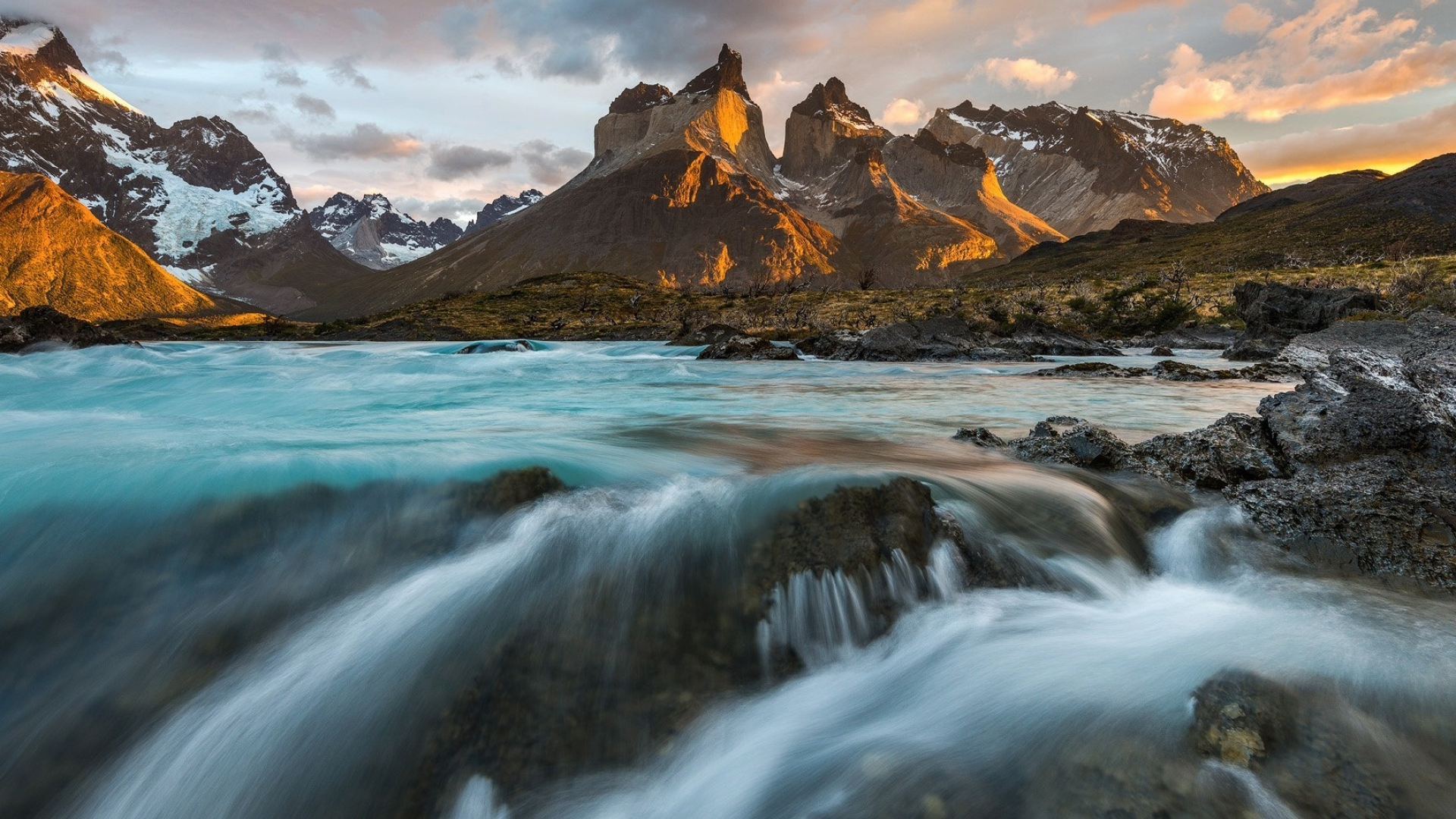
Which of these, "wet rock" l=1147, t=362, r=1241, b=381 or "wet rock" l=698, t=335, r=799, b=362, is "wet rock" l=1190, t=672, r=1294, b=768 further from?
"wet rock" l=698, t=335, r=799, b=362

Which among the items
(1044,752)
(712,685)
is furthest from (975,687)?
(712,685)

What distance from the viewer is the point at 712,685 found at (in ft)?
15.5

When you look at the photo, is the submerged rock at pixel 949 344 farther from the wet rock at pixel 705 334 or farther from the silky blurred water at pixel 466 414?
the wet rock at pixel 705 334

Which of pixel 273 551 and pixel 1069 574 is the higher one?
pixel 273 551

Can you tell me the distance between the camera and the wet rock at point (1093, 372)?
24.2 metres

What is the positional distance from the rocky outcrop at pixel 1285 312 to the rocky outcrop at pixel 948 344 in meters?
6.18

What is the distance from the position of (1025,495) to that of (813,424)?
6727 mm

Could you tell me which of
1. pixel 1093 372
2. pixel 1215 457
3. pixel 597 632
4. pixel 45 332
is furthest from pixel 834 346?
pixel 45 332

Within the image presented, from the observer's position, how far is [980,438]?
11.2 metres

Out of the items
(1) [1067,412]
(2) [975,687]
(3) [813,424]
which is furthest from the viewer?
(1) [1067,412]

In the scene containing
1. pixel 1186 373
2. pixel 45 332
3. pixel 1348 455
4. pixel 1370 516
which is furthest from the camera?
pixel 45 332

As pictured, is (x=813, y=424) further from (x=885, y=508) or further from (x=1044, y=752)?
(x=1044, y=752)

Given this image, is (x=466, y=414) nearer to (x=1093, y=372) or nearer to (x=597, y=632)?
(x=597, y=632)

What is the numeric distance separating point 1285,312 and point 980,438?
30.3m
